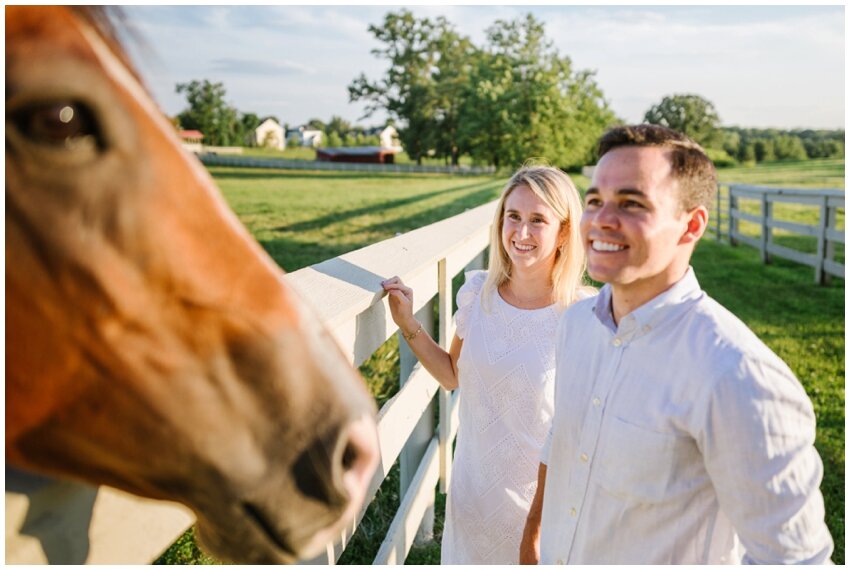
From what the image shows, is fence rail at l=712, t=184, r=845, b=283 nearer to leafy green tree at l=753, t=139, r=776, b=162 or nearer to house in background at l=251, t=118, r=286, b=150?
house in background at l=251, t=118, r=286, b=150

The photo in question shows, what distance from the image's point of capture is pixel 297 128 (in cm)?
8794

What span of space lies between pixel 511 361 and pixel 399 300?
0.52 m

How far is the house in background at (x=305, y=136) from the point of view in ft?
270

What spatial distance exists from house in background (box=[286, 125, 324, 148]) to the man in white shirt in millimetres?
82346

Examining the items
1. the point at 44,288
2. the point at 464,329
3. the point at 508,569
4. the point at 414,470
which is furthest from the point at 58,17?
the point at 414,470

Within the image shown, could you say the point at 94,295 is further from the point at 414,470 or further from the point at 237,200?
the point at 237,200

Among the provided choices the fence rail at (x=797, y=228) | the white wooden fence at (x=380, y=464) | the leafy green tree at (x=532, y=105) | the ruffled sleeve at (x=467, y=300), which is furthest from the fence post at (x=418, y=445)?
the leafy green tree at (x=532, y=105)

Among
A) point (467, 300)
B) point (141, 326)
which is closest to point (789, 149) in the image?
point (467, 300)

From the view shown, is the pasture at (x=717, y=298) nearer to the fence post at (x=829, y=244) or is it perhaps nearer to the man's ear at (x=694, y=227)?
the fence post at (x=829, y=244)

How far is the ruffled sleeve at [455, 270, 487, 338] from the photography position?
2475 mm

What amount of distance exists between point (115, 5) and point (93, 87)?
166mm

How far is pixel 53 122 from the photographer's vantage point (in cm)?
64

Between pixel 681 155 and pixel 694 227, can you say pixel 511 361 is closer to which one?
pixel 694 227

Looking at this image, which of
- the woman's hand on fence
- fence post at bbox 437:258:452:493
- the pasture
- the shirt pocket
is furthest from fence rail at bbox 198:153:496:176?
the shirt pocket
